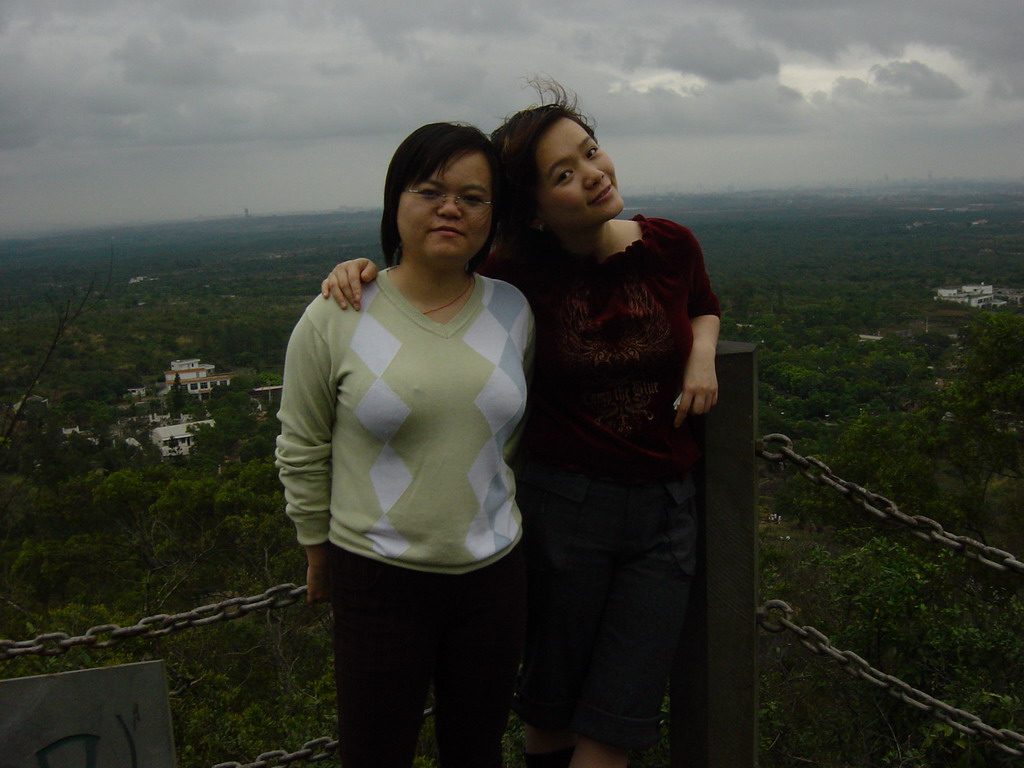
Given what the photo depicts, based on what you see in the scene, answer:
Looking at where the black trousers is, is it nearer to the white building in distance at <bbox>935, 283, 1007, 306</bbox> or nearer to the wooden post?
the wooden post

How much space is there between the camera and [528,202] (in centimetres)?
150

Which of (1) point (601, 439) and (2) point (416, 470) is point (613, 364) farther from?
(2) point (416, 470)

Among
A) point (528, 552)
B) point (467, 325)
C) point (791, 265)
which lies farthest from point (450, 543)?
point (791, 265)

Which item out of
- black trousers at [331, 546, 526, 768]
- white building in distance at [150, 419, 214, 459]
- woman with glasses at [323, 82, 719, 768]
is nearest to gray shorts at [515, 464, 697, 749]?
woman with glasses at [323, 82, 719, 768]

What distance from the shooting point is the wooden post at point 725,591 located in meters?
1.52

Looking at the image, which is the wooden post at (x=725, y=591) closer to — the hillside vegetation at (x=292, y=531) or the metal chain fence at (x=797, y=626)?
the metal chain fence at (x=797, y=626)

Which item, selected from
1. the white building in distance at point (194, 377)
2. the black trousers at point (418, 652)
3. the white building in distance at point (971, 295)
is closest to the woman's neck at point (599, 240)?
the black trousers at point (418, 652)

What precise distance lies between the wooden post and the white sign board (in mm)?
927

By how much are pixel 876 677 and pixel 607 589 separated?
50 cm

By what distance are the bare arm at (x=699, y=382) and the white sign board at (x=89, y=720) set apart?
36.9 inches

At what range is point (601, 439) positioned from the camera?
4.78ft

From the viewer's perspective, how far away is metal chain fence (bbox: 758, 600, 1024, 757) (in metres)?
1.50

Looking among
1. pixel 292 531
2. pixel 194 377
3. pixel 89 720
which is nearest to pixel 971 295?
pixel 194 377

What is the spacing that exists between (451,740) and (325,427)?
55 cm
